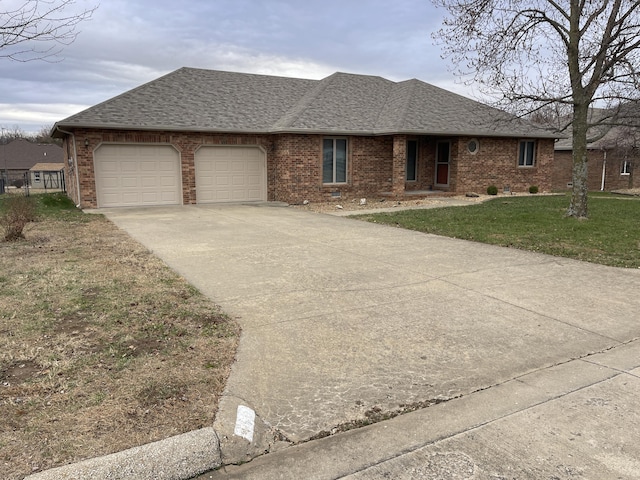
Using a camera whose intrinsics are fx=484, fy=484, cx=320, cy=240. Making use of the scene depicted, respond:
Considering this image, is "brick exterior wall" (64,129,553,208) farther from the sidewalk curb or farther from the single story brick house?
the sidewalk curb

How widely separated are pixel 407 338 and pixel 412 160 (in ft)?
57.3

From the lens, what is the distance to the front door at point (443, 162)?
21.2 meters

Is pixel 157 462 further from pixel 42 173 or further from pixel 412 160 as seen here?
pixel 42 173

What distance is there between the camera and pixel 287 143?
1848 centimetres

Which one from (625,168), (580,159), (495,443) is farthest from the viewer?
Result: (625,168)

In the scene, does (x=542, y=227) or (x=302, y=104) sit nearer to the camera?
(x=542, y=227)

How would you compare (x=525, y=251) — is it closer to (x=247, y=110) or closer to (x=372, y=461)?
(x=372, y=461)

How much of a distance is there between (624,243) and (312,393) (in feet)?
29.3

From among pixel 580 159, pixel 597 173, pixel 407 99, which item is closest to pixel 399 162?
pixel 407 99

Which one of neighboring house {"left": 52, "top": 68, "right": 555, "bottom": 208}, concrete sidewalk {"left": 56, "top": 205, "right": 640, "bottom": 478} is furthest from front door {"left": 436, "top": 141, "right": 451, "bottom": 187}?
concrete sidewalk {"left": 56, "top": 205, "right": 640, "bottom": 478}

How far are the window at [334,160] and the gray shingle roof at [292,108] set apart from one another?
745 mm

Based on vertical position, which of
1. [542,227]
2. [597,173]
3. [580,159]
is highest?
[580,159]

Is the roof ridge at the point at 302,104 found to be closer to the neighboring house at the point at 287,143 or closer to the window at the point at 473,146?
the neighboring house at the point at 287,143

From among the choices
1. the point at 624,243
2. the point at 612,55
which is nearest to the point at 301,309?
the point at 624,243
